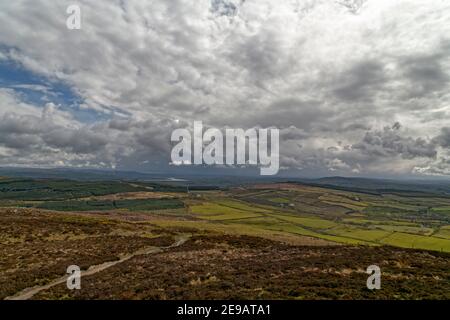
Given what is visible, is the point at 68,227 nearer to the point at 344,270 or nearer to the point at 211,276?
the point at 211,276

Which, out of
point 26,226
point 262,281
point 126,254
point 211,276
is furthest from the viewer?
point 26,226

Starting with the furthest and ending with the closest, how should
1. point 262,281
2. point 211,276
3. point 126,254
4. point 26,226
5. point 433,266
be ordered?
point 26,226 → point 126,254 → point 433,266 → point 211,276 → point 262,281
